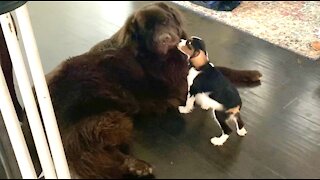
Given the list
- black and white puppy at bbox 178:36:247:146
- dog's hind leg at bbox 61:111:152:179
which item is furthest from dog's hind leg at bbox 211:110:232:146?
dog's hind leg at bbox 61:111:152:179

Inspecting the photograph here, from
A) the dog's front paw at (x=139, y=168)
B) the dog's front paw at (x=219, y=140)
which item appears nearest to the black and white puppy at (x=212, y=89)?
the dog's front paw at (x=219, y=140)

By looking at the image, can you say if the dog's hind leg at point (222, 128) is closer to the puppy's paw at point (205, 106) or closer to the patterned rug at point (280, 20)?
the puppy's paw at point (205, 106)

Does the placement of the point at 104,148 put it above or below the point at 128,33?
below

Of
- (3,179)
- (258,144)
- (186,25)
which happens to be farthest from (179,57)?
(3,179)

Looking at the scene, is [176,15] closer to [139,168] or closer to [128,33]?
[128,33]

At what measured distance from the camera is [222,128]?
2.11 feet

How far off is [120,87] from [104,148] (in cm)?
10

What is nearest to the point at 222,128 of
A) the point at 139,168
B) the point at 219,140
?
the point at 219,140

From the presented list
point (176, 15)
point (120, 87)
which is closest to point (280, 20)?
point (176, 15)

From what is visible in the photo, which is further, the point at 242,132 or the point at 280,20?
the point at 280,20

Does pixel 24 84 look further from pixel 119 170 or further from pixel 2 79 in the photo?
pixel 119 170

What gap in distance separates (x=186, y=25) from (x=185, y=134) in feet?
Result: 0.55

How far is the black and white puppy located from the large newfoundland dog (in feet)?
0.09

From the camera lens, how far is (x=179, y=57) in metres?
0.67
